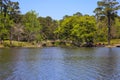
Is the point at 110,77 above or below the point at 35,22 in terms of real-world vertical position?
below

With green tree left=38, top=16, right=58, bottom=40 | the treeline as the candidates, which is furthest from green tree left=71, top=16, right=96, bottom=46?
green tree left=38, top=16, right=58, bottom=40

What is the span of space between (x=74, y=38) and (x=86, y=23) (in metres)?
8.48

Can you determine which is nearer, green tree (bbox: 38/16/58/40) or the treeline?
the treeline

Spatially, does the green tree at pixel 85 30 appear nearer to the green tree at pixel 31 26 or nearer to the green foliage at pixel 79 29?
the green foliage at pixel 79 29

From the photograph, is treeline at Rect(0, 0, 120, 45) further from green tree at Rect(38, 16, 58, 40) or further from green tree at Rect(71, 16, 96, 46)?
green tree at Rect(38, 16, 58, 40)

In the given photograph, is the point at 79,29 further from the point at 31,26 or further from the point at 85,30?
the point at 31,26

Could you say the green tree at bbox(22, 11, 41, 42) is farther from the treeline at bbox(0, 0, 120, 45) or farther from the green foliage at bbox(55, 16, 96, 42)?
the green foliage at bbox(55, 16, 96, 42)

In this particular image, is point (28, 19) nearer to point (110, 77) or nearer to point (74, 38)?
point (74, 38)

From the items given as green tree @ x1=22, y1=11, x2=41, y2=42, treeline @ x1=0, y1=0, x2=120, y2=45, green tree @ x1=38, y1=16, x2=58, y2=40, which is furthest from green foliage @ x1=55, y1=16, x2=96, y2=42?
green tree @ x1=38, y1=16, x2=58, y2=40

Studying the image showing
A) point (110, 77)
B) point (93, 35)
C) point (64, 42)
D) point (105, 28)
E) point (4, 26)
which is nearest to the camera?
point (110, 77)

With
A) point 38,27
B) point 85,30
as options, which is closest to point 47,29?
point 38,27

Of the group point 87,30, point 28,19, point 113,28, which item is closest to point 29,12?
point 28,19

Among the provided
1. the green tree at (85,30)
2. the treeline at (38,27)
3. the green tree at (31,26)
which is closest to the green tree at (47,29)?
the treeline at (38,27)

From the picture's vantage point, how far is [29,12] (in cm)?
12456
